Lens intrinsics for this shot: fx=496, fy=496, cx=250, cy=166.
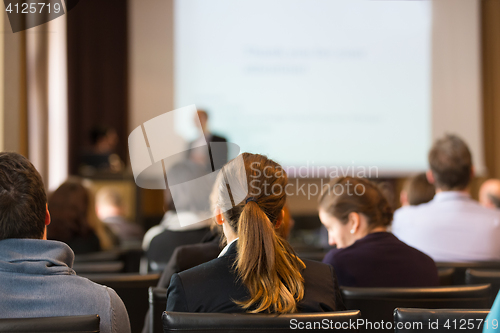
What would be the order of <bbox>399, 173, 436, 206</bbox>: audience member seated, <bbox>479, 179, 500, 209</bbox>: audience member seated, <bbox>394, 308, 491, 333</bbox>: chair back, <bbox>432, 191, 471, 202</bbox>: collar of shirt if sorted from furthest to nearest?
<bbox>479, 179, 500, 209</bbox>: audience member seated < <bbox>399, 173, 436, 206</bbox>: audience member seated < <bbox>432, 191, 471, 202</bbox>: collar of shirt < <bbox>394, 308, 491, 333</bbox>: chair back

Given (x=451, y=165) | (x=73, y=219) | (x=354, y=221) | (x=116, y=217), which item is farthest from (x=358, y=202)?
(x=116, y=217)

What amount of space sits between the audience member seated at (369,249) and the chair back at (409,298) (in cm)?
22

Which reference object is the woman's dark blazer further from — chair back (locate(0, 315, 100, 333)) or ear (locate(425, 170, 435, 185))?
Answer: ear (locate(425, 170, 435, 185))

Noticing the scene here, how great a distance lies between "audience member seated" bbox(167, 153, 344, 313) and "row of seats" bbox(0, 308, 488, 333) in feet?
0.31

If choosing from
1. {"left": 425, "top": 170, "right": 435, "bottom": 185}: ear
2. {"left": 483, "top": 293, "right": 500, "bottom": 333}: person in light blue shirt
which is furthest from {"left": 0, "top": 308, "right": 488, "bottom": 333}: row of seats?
{"left": 425, "top": 170, "right": 435, "bottom": 185}: ear

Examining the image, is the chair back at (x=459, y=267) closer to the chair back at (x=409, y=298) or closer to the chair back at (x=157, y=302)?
the chair back at (x=409, y=298)

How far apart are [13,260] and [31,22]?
251 cm

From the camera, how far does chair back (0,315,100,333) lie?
882 millimetres

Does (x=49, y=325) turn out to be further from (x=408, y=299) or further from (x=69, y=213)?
(x=69, y=213)

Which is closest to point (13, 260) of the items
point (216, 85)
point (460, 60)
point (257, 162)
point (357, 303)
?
point (257, 162)

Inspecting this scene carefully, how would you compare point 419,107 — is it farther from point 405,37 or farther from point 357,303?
point 357,303

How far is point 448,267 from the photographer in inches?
70.7

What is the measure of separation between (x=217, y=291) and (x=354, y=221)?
0.75 metres

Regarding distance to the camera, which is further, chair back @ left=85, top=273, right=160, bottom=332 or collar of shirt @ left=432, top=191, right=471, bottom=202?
collar of shirt @ left=432, top=191, right=471, bottom=202
